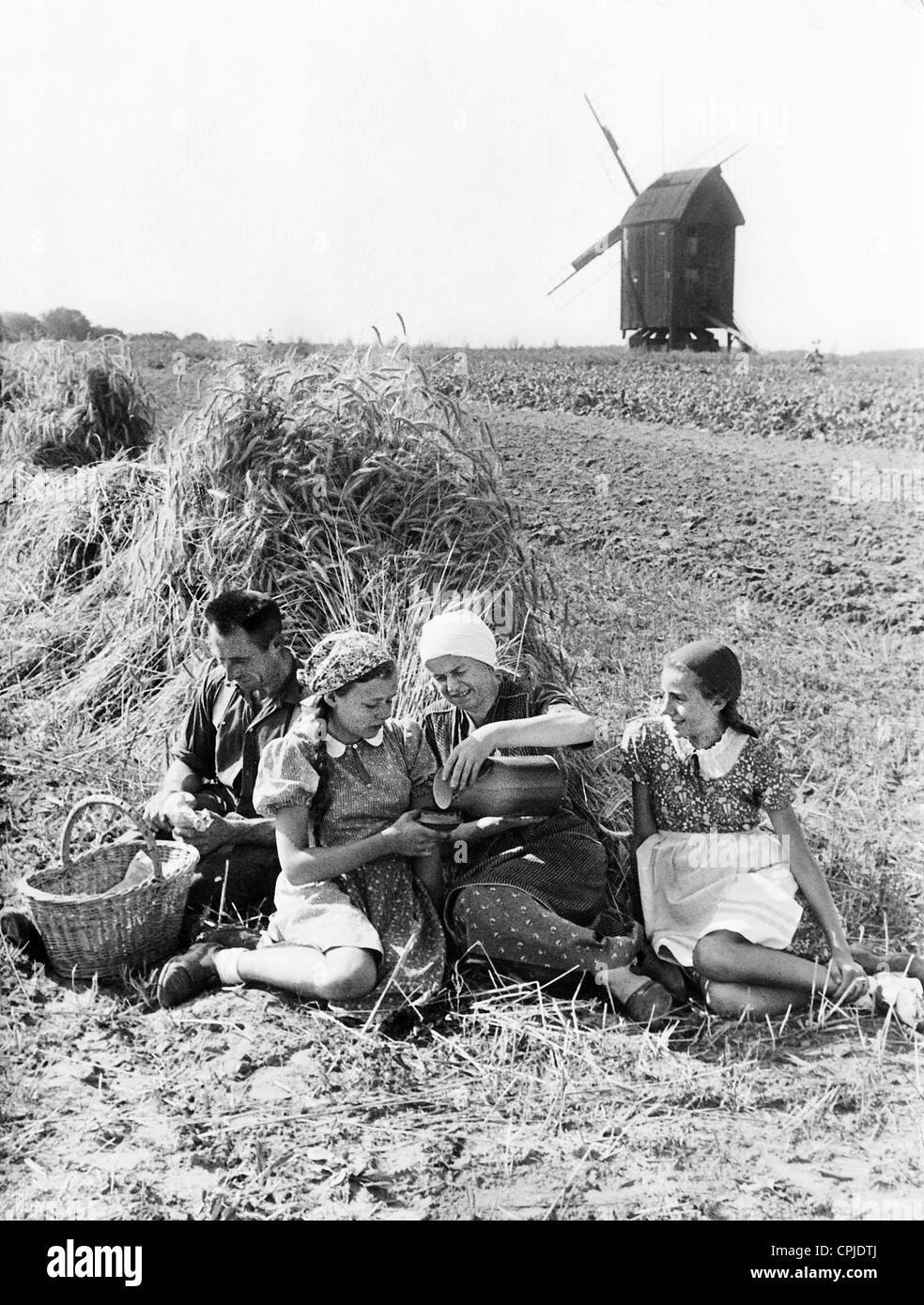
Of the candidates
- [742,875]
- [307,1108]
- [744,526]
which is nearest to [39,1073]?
[307,1108]

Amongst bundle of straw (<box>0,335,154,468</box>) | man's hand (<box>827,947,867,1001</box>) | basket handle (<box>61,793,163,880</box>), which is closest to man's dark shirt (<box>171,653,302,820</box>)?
basket handle (<box>61,793,163,880</box>)

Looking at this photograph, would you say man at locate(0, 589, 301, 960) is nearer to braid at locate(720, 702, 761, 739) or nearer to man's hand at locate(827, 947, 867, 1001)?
braid at locate(720, 702, 761, 739)

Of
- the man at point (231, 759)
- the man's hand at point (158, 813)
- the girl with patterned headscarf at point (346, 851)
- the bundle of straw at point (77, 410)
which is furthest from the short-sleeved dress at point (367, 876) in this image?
the bundle of straw at point (77, 410)

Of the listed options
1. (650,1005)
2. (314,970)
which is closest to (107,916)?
(314,970)

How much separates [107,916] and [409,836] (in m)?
0.82

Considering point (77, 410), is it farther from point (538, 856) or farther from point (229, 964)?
point (538, 856)

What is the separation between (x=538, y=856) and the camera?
3443 millimetres

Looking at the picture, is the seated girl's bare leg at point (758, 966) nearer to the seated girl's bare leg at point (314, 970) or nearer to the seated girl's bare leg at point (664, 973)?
the seated girl's bare leg at point (664, 973)

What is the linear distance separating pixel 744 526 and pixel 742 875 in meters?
6.29

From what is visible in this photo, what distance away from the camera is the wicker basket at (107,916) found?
3275mm

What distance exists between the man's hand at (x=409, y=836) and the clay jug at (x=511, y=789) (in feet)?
0.35

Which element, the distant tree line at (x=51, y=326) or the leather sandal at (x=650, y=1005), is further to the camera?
the distant tree line at (x=51, y=326)

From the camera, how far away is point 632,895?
3605 mm
